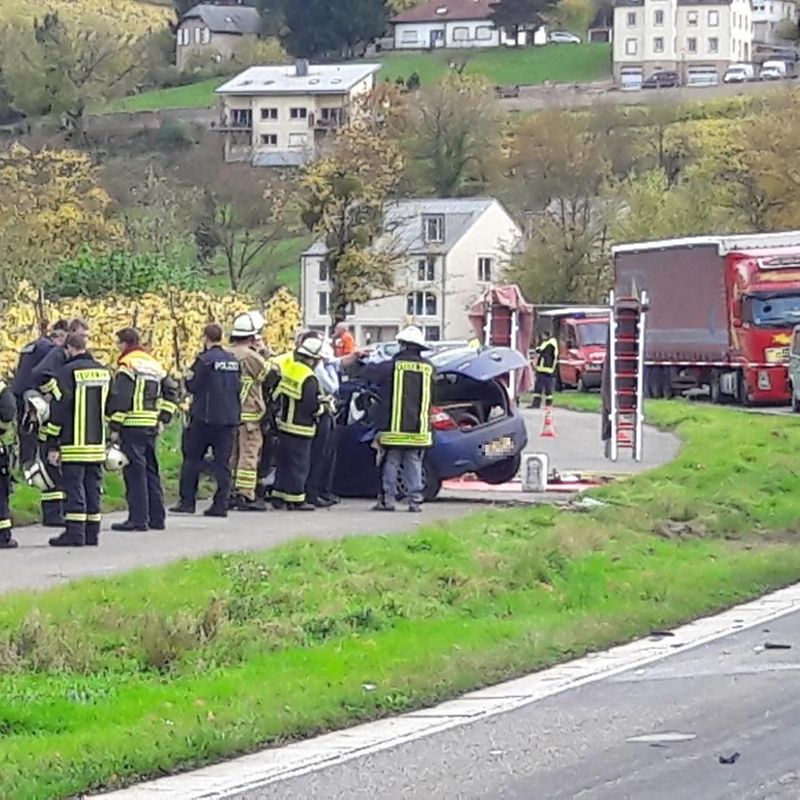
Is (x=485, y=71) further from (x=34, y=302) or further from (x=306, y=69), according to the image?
(x=34, y=302)

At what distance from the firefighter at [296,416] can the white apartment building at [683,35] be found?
126 metres

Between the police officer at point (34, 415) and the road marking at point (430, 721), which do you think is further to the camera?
the police officer at point (34, 415)

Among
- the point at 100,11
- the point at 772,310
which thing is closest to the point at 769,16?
the point at 100,11

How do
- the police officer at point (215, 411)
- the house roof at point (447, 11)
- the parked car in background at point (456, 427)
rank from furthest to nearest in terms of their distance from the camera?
the house roof at point (447, 11), the parked car in background at point (456, 427), the police officer at point (215, 411)

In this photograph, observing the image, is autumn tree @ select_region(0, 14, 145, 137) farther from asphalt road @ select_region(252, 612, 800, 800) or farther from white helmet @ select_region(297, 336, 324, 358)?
asphalt road @ select_region(252, 612, 800, 800)

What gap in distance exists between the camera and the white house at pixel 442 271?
8700 cm

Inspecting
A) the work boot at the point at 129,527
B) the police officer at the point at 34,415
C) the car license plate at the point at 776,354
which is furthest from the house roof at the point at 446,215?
the work boot at the point at 129,527

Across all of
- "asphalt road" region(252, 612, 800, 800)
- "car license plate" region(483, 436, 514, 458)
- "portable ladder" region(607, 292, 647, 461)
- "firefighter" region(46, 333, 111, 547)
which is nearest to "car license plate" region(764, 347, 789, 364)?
"portable ladder" region(607, 292, 647, 461)

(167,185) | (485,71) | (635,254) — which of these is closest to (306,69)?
(485,71)

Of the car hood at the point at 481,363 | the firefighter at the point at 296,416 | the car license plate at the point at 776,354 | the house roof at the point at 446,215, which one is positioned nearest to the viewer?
the firefighter at the point at 296,416

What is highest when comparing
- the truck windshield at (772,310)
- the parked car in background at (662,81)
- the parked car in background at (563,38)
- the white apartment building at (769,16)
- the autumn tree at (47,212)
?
the white apartment building at (769,16)

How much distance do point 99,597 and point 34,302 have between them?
12662 mm

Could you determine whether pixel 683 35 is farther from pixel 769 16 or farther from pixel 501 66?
pixel 769 16

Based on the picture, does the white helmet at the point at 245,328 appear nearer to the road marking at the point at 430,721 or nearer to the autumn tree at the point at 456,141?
the road marking at the point at 430,721
